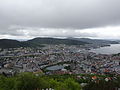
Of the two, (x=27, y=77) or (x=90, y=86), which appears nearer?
(x=27, y=77)

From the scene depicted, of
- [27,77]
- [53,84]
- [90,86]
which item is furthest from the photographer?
[90,86]

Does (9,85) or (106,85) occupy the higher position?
(9,85)

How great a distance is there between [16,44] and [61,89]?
9536 centimetres

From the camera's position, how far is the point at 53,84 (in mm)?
18672

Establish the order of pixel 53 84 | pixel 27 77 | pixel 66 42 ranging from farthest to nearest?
pixel 66 42 < pixel 53 84 < pixel 27 77

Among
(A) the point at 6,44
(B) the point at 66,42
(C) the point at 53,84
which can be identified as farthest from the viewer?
(B) the point at 66,42

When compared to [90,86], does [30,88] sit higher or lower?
higher

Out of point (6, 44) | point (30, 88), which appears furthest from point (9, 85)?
point (6, 44)

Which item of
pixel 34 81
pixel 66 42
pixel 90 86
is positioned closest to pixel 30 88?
pixel 34 81

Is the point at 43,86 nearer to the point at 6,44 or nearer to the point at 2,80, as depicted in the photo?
the point at 2,80

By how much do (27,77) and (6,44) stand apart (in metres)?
91.3

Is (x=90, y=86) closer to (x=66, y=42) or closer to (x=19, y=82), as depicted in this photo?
(x=19, y=82)

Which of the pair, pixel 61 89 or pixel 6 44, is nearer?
pixel 61 89

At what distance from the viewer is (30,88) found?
16.3 meters
